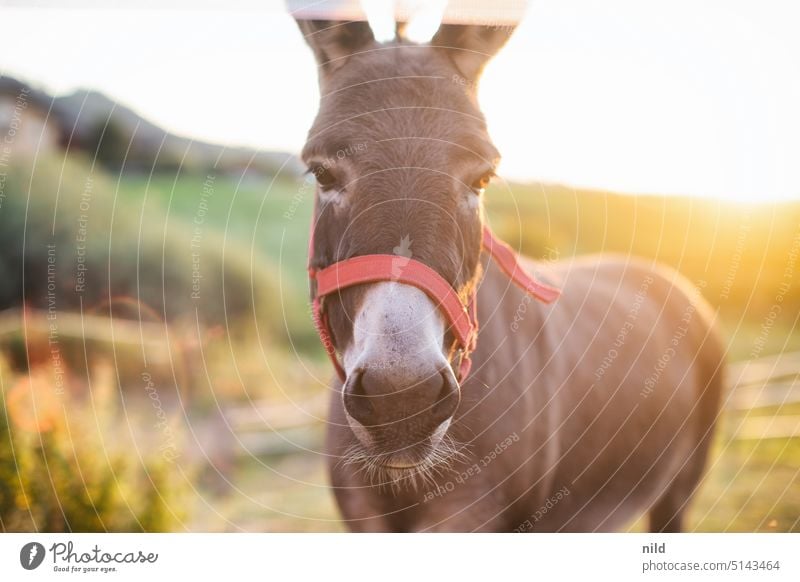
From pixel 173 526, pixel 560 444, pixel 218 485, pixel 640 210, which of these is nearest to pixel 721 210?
pixel 640 210

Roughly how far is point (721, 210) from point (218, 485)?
3454mm

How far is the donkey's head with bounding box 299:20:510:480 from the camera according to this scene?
124 centimetres

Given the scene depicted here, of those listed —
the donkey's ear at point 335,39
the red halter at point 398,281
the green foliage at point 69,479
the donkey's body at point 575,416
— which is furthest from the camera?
the green foliage at point 69,479

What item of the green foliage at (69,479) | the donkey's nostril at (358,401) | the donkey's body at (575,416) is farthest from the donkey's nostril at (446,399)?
the green foliage at (69,479)

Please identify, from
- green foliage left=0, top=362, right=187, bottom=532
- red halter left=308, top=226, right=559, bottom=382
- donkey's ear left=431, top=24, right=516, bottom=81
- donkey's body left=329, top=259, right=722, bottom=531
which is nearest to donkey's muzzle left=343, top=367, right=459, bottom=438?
red halter left=308, top=226, right=559, bottom=382

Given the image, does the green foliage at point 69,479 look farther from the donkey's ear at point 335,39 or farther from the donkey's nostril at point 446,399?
the donkey's ear at point 335,39

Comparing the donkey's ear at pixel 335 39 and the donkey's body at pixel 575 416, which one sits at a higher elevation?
the donkey's ear at pixel 335 39

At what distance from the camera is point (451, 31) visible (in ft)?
5.60

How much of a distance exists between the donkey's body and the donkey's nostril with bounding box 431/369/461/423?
1.55ft

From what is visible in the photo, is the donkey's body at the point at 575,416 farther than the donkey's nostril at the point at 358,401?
Yes

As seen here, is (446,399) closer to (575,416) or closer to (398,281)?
(398,281)

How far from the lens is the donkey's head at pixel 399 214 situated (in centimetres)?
124

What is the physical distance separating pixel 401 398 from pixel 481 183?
2.19 ft
